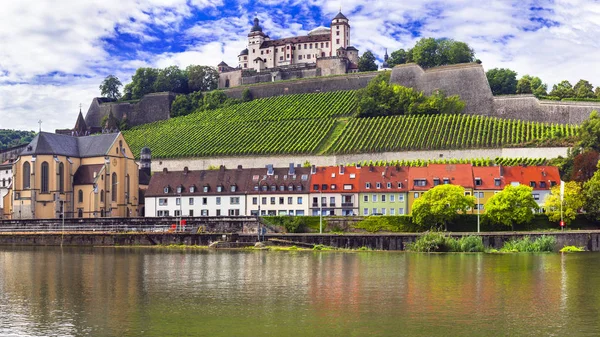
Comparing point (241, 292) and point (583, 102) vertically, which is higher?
point (583, 102)

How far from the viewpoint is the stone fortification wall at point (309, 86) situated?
123 m

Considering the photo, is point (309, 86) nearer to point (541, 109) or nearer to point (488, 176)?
point (541, 109)

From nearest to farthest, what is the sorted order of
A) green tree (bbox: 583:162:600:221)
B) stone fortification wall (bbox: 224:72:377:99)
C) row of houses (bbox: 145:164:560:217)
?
1. green tree (bbox: 583:162:600:221)
2. row of houses (bbox: 145:164:560:217)
3. stone fortification wall (bbox: 224:72:377:99)

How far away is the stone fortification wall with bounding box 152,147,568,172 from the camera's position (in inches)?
3337

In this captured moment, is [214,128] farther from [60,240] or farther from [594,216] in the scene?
[594,216]

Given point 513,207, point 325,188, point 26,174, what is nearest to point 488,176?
point 513,207

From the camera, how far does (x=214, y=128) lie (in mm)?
114125

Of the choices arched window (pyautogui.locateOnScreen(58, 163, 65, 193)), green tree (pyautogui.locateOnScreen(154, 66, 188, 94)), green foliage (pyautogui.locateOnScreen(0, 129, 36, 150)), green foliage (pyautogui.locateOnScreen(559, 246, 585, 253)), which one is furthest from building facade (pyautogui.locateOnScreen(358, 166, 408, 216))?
green foliage (pyautogui.locateOnScreen(0, 129, 36, 150))

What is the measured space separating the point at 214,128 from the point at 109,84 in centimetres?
4339

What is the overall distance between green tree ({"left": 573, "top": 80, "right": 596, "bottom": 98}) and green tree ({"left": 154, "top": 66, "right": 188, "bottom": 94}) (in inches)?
2754

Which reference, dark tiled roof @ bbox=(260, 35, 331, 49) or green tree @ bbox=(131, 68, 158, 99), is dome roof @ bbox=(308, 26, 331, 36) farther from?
green tree @ bbox=(131, 68, 158, 99)

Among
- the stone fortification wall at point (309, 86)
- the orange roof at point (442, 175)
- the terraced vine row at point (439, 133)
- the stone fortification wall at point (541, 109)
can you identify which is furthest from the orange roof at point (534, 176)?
the stone fortification wall at point (309, 86)

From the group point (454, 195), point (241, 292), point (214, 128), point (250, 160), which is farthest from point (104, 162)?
point (241, 292)

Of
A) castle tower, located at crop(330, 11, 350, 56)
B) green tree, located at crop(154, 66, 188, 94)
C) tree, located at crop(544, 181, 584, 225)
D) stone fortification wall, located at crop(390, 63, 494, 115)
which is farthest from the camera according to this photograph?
castle tower, located at crop(330, 11, 350, 56)
